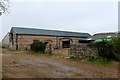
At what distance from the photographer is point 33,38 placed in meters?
39.4

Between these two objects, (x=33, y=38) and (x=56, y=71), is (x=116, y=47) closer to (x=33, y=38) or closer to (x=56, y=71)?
(x=56, y=71)

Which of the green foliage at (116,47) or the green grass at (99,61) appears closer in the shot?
the green grass at (99,61)

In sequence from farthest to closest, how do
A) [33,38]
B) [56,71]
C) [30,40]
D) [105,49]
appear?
[33,38] → [30,40] → [105,49] → [56,71]

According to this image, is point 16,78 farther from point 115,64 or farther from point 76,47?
point 76,47

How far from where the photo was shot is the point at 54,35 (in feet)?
139

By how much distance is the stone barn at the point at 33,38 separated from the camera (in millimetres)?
37781

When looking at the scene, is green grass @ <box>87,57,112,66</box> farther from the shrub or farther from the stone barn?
the stone barn

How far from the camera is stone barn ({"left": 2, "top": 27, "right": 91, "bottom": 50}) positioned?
3778 cm

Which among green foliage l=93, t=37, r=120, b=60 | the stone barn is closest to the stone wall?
the stone barn

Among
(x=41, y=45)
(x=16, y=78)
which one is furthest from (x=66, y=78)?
(x=41, y=45)

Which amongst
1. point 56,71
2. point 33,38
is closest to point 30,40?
point 33,38

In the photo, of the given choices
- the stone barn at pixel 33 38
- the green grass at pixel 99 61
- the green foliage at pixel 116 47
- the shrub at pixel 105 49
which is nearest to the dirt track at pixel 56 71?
the green grass at pixel 99 61

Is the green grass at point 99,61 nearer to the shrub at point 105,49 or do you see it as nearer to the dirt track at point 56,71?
the shrub at point 105,49

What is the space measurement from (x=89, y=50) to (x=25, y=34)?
20.3 meters
